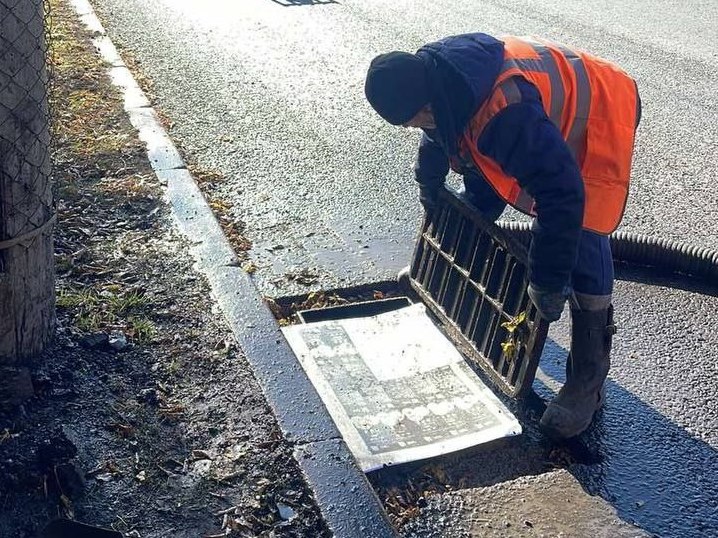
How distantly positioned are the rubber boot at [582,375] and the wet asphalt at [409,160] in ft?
0.42

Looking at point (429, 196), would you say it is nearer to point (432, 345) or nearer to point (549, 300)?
point (432, 345)

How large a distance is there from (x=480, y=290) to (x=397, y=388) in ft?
1.76

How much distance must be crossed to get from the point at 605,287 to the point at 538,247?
420mm

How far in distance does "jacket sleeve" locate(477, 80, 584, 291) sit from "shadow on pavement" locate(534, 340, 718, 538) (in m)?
0.78

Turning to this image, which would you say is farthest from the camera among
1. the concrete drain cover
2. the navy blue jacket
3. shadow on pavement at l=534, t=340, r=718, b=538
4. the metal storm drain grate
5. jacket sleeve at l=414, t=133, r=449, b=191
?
jacket sleeve at l=414, t=133, r=449, b=191

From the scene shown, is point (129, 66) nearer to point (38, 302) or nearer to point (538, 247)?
point (38, 302)

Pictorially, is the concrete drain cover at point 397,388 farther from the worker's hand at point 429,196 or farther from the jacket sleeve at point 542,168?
the jacket sleeve at point 542,168

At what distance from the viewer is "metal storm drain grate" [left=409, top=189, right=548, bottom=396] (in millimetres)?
3389

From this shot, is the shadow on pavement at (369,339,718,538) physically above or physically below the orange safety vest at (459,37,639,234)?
below

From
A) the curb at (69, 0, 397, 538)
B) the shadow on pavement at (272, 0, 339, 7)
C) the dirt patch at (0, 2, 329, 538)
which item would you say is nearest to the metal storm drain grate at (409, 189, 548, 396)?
the curb at (69, 0, 397, 538)

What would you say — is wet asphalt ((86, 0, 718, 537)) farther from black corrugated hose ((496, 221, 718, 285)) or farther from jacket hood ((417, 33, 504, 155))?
jacket hood ((417, 33, 504, 155))

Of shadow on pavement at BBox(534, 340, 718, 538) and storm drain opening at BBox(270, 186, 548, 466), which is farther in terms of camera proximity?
storm drain opening at BBox(270, 186, 548, 466)

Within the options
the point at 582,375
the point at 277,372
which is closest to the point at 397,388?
the point at 277,372

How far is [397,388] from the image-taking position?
355 centimetres
